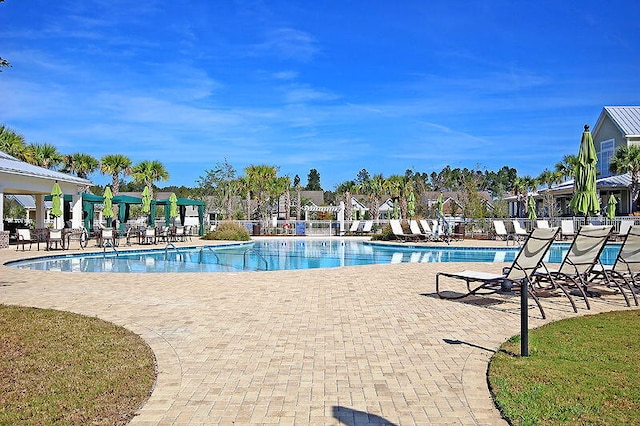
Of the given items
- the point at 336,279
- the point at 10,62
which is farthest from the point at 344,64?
the point at 10,62

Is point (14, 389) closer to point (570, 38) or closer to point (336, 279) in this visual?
point (336, 279)

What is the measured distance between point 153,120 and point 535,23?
22.7 metres

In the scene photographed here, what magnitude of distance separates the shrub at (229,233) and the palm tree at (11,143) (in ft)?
42.9

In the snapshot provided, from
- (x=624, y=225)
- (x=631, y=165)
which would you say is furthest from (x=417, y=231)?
(x=631, y=165)

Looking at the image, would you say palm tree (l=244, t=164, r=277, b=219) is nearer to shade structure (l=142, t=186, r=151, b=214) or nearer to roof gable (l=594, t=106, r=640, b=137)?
shade structure (l=142, t=186, r=151, b=214)

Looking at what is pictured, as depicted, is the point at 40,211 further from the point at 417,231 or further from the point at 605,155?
the point at 605,155

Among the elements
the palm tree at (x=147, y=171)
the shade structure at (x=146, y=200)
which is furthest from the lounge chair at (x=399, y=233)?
the palm tree at (x=147, y=171)

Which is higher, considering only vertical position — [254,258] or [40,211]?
[40,211]

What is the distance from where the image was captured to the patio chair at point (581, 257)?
7.59m

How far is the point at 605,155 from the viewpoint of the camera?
106 feet

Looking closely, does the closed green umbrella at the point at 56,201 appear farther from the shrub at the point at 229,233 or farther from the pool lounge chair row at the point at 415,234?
the pool lounge chair row at the point at 415,234

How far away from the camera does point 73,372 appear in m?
4.12

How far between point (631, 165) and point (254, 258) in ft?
67.7

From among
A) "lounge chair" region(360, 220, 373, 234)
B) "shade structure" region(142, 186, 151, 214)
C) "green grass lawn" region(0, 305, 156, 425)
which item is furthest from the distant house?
"green grass lawn" region(0, 305, 156, 425)
